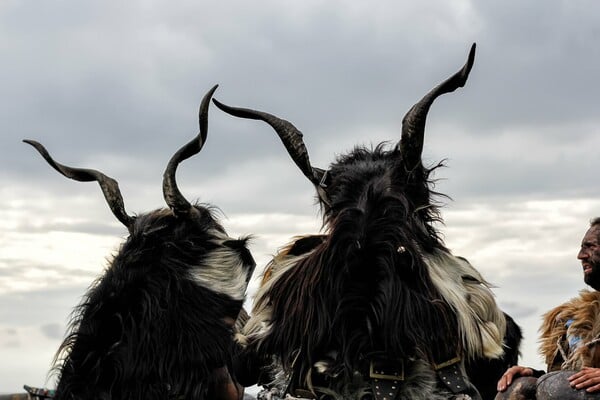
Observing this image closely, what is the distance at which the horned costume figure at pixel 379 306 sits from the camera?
6277mm

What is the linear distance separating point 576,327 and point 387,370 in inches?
59.4

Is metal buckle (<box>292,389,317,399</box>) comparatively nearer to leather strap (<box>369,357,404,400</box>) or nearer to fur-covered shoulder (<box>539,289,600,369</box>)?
leather strap (<box>369,357,404,400</box>)

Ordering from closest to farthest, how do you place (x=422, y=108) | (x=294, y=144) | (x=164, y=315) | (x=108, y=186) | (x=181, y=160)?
(x=422, y=108)
(x=294, y=144)
(x=164, y=315)
(x=181, y=160)
(x=108, y=186)

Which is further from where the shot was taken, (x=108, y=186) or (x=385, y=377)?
(x=108, y=186)

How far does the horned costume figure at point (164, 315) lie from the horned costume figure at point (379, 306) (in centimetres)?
99

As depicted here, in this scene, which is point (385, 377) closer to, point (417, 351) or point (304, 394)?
point (417, 351)

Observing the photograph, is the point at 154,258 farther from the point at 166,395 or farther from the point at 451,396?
the point at 451,396

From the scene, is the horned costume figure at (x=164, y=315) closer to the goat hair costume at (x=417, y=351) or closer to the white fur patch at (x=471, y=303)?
the goat hair costume at (x=417, y=351)

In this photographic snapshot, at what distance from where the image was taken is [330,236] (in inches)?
259

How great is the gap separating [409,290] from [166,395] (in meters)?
2.27

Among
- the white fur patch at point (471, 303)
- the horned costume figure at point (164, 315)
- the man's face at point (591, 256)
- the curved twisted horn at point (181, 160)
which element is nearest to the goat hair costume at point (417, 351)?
the white fur patch at point (471, 303)

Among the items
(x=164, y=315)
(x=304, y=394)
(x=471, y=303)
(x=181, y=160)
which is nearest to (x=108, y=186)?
(x=181, y=160)

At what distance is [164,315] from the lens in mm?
7879

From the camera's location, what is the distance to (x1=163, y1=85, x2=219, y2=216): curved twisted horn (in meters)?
8.45
